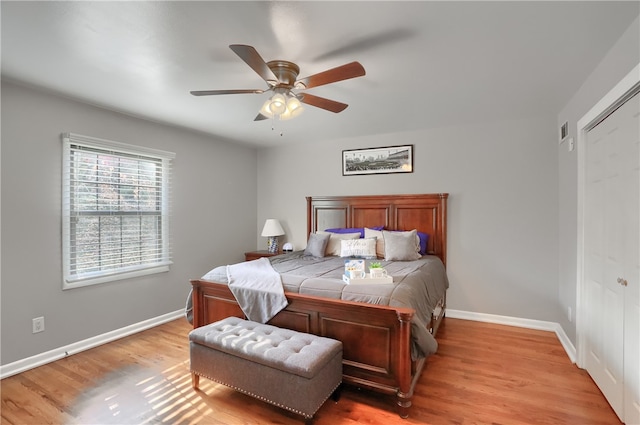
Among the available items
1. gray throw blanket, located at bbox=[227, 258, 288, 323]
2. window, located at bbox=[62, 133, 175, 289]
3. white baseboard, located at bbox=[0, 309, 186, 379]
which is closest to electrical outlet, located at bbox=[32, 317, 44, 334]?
white baseboard, located at bbox=[0, 309, 186, 379]

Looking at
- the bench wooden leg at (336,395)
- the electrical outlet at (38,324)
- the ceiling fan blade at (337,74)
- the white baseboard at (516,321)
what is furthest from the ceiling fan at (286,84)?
the white baseboard at (516,321)

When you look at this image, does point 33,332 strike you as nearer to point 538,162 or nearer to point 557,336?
point 557,336

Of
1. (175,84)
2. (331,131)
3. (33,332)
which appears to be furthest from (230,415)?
(331,131)

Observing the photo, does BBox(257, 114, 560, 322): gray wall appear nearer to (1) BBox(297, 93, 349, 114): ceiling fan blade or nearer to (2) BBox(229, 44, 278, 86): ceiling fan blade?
(1) BBox(297, 93, 349, 114): ceiling fan blade

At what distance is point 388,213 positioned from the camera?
413 centimetres

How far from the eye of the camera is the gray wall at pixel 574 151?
177 cm

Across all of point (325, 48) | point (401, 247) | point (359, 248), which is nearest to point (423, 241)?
point (401, 247)

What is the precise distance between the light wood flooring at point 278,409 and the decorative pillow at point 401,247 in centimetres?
97

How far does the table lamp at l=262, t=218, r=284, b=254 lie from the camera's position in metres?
4.69

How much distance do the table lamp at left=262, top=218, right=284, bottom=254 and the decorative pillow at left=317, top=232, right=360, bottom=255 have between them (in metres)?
1.05

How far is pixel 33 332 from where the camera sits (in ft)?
8.59

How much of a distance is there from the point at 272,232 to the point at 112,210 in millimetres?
2084

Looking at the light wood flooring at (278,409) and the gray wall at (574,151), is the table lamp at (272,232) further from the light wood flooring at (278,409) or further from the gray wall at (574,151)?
the gray wall at (574,151)

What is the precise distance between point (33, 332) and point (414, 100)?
392 cm
